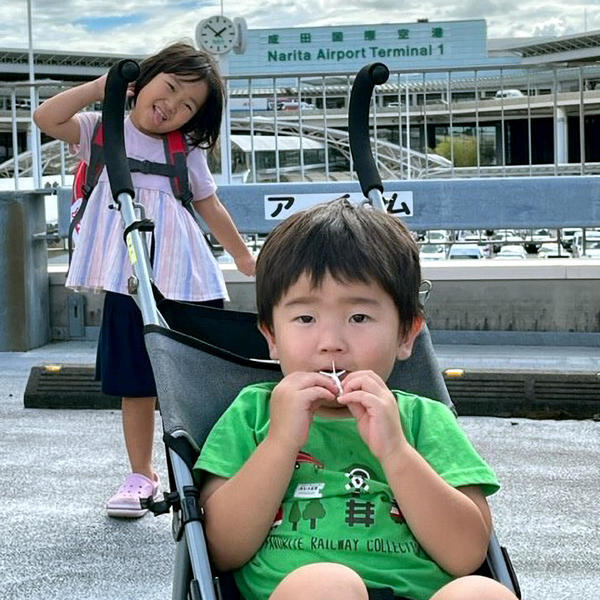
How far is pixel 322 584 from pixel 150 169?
89.1 inches

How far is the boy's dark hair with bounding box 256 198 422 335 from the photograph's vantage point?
2.41 meters

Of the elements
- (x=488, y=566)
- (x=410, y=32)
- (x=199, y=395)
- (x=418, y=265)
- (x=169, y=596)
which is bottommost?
(x=169, y=596)

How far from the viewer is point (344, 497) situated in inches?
95.4

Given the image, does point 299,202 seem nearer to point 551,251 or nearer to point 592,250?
point 592,250

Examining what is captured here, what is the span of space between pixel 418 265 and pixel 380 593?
27.7 inches

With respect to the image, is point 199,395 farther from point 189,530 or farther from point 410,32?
point 410,32

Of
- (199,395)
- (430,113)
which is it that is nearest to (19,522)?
(199,395)

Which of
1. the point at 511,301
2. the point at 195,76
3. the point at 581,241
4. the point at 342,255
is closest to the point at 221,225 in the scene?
the point at 195,76

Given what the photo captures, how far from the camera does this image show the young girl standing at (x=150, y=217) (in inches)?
156

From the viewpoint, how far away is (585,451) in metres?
5.45

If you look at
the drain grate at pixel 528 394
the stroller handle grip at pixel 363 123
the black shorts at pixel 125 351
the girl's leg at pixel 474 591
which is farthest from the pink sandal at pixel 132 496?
the girl's leg at pixel 474 591

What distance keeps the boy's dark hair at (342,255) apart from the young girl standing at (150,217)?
1.55 meters

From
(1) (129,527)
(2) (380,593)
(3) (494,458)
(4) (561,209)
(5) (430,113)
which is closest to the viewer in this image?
(2) (380,593)

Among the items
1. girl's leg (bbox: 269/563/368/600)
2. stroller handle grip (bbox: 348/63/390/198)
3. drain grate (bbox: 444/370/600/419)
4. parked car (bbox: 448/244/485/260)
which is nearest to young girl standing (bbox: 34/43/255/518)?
stroller handle grip (bbox: 348/63/390/198)
